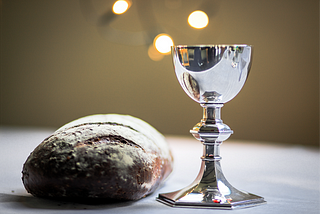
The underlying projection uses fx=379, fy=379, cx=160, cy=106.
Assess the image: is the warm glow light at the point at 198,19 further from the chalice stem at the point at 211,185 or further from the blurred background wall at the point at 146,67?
the chalice stem at the point at 211,185

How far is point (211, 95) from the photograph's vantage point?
116 centimetres

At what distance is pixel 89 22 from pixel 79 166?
3775 mm

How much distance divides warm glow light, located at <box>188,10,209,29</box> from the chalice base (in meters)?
3.24

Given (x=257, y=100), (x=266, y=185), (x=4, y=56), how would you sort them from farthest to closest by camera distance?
(x=4, y=56) < (x=257, y=100) < (x=266, y=185)

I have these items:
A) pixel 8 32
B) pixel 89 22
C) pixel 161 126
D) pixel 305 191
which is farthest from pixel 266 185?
pixel 8 32

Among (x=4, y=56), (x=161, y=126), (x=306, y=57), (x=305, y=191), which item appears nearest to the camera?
(x=305, y=191)

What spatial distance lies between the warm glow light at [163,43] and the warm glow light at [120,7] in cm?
51

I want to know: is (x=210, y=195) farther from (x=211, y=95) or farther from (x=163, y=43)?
(x=163, y=43)

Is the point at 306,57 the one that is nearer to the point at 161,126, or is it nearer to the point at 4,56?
the point at 161,126

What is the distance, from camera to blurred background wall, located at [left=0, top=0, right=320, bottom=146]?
3797 millimetres

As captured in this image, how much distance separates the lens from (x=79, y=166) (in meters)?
1.09

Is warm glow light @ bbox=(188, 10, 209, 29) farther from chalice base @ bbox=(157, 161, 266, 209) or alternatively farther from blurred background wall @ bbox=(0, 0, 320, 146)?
chalice base @ bbox=(157, 161, 266, 209)

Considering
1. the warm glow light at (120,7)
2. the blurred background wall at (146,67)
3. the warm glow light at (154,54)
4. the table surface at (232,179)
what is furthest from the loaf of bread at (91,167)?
the warm glow light at (120,7)

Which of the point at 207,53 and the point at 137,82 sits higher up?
the point at 137,82
